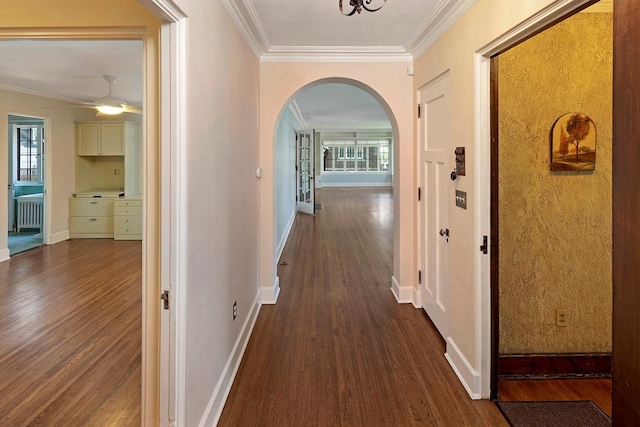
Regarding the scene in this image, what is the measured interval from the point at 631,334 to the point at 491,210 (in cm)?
126

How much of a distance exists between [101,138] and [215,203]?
6390mm

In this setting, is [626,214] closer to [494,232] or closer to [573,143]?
[494,232]

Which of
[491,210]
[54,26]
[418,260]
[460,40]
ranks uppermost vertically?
[460,40]

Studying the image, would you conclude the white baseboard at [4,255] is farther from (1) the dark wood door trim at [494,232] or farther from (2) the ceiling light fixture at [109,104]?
(1) the dark wood door trim at [494,232]

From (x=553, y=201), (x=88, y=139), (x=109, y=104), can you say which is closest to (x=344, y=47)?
(x=553, y=201)

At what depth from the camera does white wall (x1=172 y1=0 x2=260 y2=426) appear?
5.59 feet

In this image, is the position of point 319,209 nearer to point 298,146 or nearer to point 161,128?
point 298,146

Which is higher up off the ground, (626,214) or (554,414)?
(626,214)

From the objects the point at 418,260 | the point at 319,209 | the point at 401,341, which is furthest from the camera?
the point at 319,209

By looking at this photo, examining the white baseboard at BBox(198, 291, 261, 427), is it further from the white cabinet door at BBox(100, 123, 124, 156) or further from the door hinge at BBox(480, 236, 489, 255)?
the white cabinet door at BBox(100, 123, 124, 156)

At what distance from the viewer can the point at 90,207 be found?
23.7ft

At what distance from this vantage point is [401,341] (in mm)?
3041

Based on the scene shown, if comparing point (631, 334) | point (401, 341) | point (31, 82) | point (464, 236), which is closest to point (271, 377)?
point (401, 341)

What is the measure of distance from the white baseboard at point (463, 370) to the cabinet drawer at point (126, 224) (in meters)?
6.16
